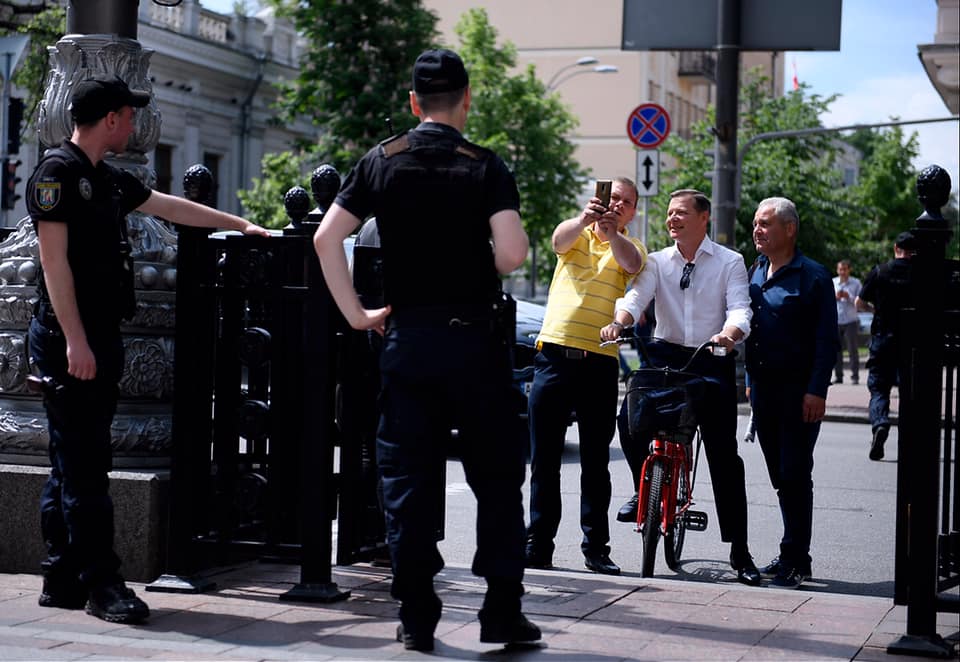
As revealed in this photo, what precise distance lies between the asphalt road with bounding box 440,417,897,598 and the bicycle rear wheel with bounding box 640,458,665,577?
0.25m

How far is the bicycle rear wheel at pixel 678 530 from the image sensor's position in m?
7.52

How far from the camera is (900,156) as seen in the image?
203ft

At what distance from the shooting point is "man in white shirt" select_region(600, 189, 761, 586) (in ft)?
24.5

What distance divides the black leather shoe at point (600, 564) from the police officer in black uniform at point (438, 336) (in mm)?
2341

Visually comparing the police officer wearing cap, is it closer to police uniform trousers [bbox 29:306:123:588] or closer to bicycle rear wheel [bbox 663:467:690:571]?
police uniform trousers [bbox 29:306:123:588]

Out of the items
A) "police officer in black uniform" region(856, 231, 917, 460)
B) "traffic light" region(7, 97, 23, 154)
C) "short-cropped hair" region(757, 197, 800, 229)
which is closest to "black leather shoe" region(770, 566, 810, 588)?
"short-cropped hair" region(757, 197, 800, 229)

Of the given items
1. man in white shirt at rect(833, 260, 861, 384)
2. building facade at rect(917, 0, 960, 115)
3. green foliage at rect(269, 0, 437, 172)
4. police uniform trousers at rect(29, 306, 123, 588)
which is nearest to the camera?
police uniform trousers at rect(29, 306, 123, 588)

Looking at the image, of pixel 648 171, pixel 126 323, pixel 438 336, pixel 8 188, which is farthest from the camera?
pixel 8 188

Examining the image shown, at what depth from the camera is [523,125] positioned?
→ 4372cm

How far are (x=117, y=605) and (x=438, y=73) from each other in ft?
7.06

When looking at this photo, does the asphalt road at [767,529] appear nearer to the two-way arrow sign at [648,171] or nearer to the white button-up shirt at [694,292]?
the white button-up shirt at [694,292]

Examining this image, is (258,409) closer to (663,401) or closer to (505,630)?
(505,630)

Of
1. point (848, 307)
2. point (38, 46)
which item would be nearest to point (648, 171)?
point (848, 307)

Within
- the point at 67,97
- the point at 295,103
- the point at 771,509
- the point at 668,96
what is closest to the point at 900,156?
the point at 668,96
